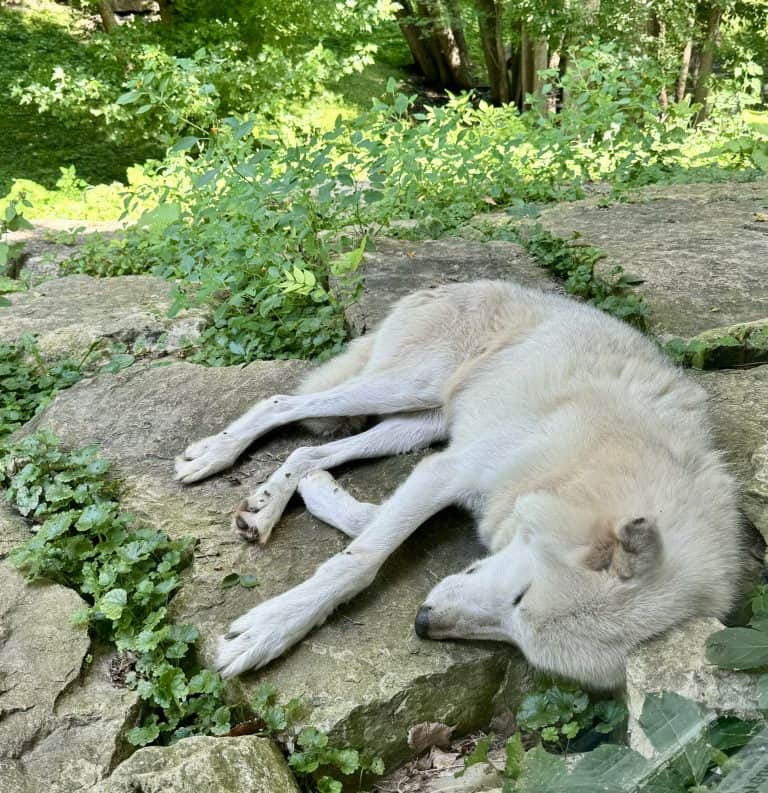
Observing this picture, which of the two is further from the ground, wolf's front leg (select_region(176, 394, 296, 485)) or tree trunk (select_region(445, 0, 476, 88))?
tree trunk (select_region(445, 0, 476, 88))

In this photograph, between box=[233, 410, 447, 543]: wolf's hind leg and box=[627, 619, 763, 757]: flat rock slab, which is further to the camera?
box=[233, 410, 447, 543]: wolf's hind leg

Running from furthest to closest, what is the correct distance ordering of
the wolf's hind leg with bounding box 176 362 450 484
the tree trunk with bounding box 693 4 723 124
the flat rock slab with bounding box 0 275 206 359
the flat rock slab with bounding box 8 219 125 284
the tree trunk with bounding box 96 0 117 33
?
the tree trunk with bounding box 96 0 117 33, the tree trunk with bounding box 693 4 723 124, the flat rock slab with bounding box 8 219 125 284, the flat rock slab with bounding box 0 275 206 359, the wolf's hind leg with bounding box 176 362 450 484

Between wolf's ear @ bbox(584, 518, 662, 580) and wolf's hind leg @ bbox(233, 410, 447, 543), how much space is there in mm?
1368

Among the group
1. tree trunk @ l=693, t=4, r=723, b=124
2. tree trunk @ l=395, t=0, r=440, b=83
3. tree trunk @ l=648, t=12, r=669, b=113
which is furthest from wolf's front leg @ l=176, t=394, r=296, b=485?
tree trunk @ l=395, t=0, r=440, b=83

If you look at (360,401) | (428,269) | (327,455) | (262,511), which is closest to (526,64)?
(428,269)

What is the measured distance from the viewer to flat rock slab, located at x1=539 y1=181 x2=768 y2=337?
4.57 m

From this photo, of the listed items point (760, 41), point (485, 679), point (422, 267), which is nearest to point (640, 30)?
point (760, 41)

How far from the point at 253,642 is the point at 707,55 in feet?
35.7

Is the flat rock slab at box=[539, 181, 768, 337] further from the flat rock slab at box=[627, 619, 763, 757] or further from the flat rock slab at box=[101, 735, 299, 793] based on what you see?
the flat rock slab at box=[101, 735, 299, 793]

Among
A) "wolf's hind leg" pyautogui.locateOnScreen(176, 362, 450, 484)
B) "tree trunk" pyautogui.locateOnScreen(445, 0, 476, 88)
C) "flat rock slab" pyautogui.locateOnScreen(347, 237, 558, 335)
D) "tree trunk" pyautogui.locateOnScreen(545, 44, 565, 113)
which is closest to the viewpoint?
"wolf's hind leg" pyautogui.locateOnScreen(176, 362, 450, 484)

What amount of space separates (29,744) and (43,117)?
525 inches

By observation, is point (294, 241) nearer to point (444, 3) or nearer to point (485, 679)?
point (485, 679)

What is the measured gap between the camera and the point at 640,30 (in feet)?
32.4

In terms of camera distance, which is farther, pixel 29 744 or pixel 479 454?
pixel 479 454
